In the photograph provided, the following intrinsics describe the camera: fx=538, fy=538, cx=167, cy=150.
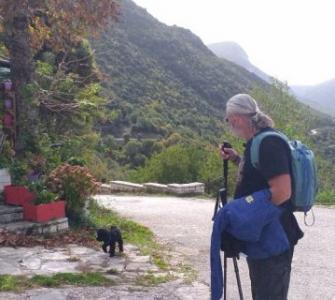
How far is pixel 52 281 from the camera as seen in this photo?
5.02m

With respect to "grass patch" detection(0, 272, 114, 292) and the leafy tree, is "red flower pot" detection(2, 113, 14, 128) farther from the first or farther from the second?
"grass patch" detection(0, 272, 114, 292)

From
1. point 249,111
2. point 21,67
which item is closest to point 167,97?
point 21,67

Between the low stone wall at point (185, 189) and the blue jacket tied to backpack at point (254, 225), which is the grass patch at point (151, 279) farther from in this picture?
the low stone wall at point (185, 189)

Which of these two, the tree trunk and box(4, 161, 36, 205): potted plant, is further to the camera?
the tree trunk

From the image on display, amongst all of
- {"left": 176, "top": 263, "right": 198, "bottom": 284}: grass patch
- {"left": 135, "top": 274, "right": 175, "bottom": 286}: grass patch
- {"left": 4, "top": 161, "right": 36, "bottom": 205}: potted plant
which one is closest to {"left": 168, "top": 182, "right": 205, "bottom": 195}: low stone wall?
{"left": 4, "top": 161, "right": 36, "bottom": 205}: potted plant

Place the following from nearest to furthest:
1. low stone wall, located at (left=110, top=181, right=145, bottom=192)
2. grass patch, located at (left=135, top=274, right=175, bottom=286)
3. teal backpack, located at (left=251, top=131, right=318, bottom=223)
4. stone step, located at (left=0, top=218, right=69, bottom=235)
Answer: teal backpack, located at (left=251, top=131, right=318, bottom=223) → grass patch, located at (left=135, top=274, right=175, bottom=286) → stone step, located at (left=0, top=218, right=69, bottom=235) → low stone wall, located at (left=110, top=181, right=145, bottom=192)

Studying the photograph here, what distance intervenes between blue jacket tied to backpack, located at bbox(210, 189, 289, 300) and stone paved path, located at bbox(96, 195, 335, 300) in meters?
2.07

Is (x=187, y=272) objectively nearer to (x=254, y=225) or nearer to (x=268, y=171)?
(x=254, y=225)

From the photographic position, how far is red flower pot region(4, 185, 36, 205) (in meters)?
7.20

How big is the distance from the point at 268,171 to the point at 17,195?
16.7 ft

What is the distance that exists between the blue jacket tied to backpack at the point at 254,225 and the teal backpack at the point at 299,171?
15cm

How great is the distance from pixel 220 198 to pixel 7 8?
543 centimetres

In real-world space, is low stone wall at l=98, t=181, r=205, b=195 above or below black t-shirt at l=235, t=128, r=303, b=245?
below

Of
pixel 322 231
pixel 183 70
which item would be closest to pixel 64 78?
pixel 322 231
